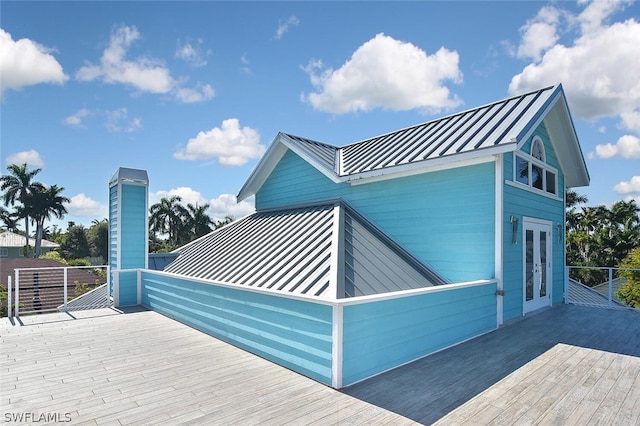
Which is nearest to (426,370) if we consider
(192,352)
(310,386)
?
(310,386)

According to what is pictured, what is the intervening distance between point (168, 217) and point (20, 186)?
18603mm

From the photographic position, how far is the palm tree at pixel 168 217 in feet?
125

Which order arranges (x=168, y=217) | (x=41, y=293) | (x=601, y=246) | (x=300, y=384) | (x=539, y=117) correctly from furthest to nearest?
(x=168, y=217)
(x=601, y=246)
(x=41, y=293)
(x=539, y=117)
(x=300, y=384)

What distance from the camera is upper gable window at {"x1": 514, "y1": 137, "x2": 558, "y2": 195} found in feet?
26.5

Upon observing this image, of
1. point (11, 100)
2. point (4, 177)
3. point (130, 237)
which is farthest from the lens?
point (4, 177)

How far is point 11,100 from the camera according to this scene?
36.4 ft

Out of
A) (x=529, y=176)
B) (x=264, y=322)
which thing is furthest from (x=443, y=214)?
(x=264, y=322)

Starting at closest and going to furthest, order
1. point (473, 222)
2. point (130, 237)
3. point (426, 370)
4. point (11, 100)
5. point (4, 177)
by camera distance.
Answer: point (426, 370)
point (473, 222)
point (130, 237)
point (11, 100)
point (4, 177)

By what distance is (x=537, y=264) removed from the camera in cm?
887

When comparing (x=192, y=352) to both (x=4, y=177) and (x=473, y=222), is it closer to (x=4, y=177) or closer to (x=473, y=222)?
(x=473, y=222)

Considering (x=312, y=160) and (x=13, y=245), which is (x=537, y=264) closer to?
(x=312, y=160)

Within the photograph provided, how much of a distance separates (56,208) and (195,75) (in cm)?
4255

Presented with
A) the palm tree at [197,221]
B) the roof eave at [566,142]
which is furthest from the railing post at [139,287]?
the palm tree at [197,221]

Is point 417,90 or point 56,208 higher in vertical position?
point 417,90
